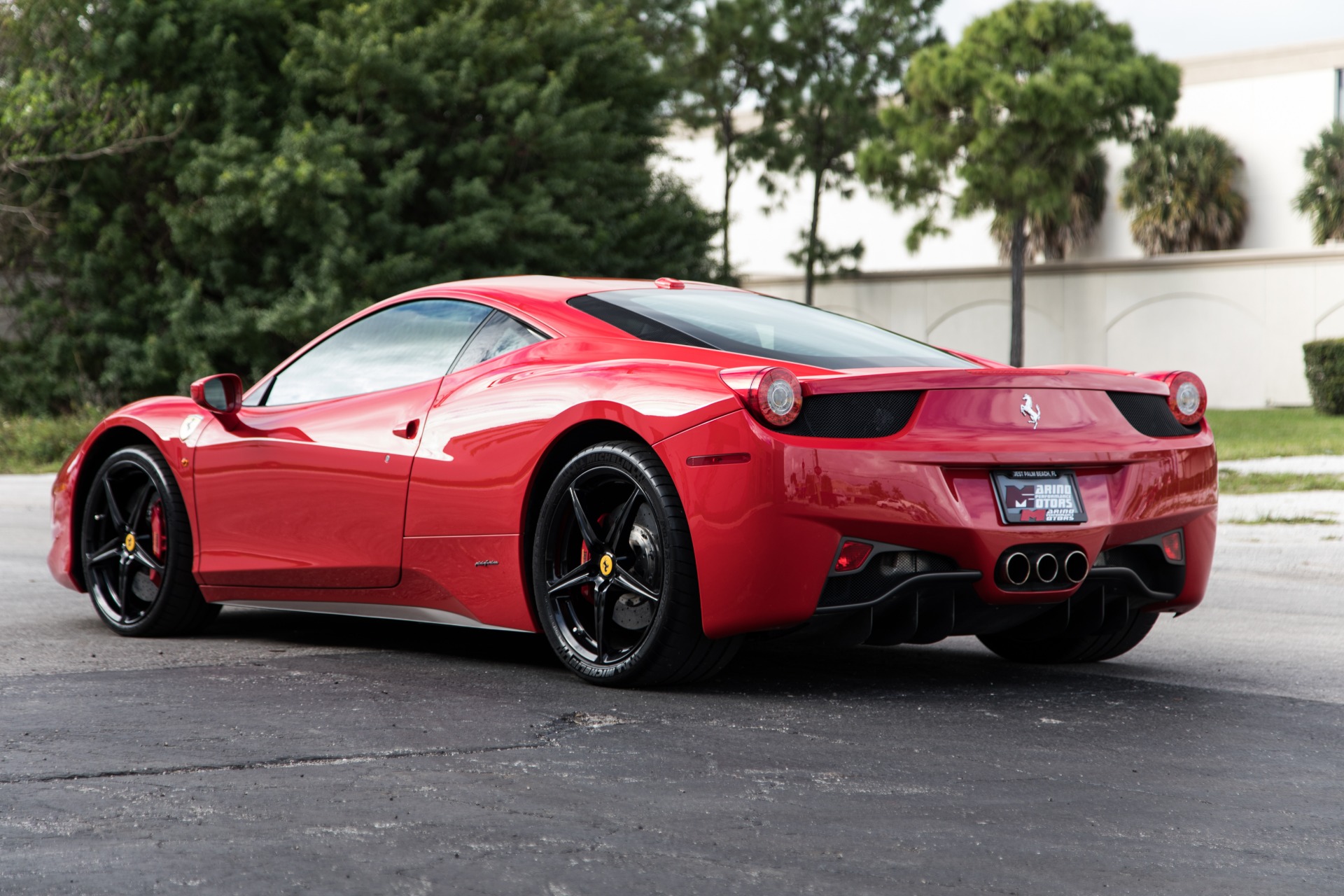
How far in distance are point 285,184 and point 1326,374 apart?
54.8ft

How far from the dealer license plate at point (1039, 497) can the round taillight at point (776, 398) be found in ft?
2.09

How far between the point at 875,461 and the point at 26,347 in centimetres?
2412

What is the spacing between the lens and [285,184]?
22.8 metres

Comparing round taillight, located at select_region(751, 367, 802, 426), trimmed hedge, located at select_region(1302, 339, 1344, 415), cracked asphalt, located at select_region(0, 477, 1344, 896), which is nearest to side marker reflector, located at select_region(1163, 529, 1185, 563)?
cracked asphalt, located at select_region(0, 477, 1344, 896)

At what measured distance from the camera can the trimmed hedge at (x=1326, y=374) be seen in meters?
26.1

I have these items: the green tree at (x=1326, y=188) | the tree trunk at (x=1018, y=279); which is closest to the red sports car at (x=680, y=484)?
the tree trunk at (x=1018, y=279)

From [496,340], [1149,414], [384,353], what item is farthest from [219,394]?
[1149,414]

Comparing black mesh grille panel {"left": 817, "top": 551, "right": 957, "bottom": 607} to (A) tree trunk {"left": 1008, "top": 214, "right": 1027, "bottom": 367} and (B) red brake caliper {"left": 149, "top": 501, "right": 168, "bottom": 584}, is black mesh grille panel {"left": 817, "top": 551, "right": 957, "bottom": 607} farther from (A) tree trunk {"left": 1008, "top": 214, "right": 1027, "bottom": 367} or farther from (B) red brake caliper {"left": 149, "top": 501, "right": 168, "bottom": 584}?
(A) tree trunk {"left": 1008, "top": 214, "right": 1027, "bottom": 367}

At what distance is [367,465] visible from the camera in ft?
17.9

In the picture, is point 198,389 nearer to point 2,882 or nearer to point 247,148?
point 2,882

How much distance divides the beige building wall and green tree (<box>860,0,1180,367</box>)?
4.02ft

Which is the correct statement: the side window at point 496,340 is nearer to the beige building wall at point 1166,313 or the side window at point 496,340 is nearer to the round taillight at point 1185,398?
the round taillight at point 1185,398

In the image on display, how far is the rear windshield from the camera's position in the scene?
16.5ft

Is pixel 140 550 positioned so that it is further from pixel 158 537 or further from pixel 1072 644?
pixel 1072 644
